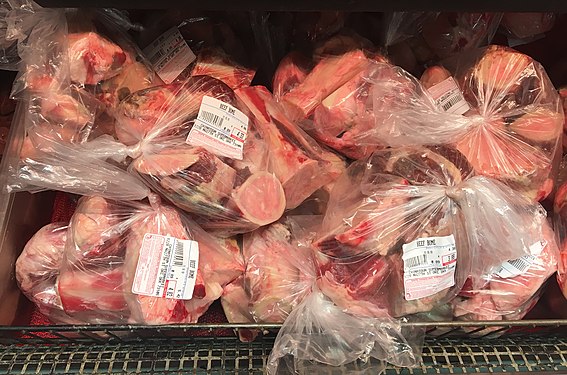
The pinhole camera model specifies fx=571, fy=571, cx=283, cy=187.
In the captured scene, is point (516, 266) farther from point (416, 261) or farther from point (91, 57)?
point (91, 57)

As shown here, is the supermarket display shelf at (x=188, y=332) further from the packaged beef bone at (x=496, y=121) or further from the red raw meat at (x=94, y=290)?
the packaged beef bone at (x=496, y=121)

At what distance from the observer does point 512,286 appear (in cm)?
90

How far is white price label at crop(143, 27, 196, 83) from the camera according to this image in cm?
104

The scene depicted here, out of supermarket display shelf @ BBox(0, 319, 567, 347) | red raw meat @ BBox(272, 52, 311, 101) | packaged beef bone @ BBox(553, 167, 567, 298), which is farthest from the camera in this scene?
red raw meat @ BBox(272, 52, 311, 101)

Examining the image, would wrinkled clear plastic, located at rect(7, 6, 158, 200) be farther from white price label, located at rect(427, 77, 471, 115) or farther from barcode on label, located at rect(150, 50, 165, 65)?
white price label, located at rect(427, 77, 471, 115)

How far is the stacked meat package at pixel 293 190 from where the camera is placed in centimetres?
85

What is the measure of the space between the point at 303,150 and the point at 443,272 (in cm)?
29

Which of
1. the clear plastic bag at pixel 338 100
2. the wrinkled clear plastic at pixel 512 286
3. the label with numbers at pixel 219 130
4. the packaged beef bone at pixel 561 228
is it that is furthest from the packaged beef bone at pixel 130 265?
the packaged beef bone at pixel 561 228

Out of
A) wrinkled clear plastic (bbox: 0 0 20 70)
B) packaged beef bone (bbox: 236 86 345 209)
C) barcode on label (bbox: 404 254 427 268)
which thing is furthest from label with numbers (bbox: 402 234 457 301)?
wrinkled clear plastic (bbox: 0 0 20 70)

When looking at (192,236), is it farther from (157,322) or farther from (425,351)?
(425,351)

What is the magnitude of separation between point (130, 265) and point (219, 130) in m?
0.24

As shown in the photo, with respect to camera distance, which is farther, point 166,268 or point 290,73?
point 290,73

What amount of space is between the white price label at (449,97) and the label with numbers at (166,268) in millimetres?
490

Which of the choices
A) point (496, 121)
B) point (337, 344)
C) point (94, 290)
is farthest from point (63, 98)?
point (496, 121)
